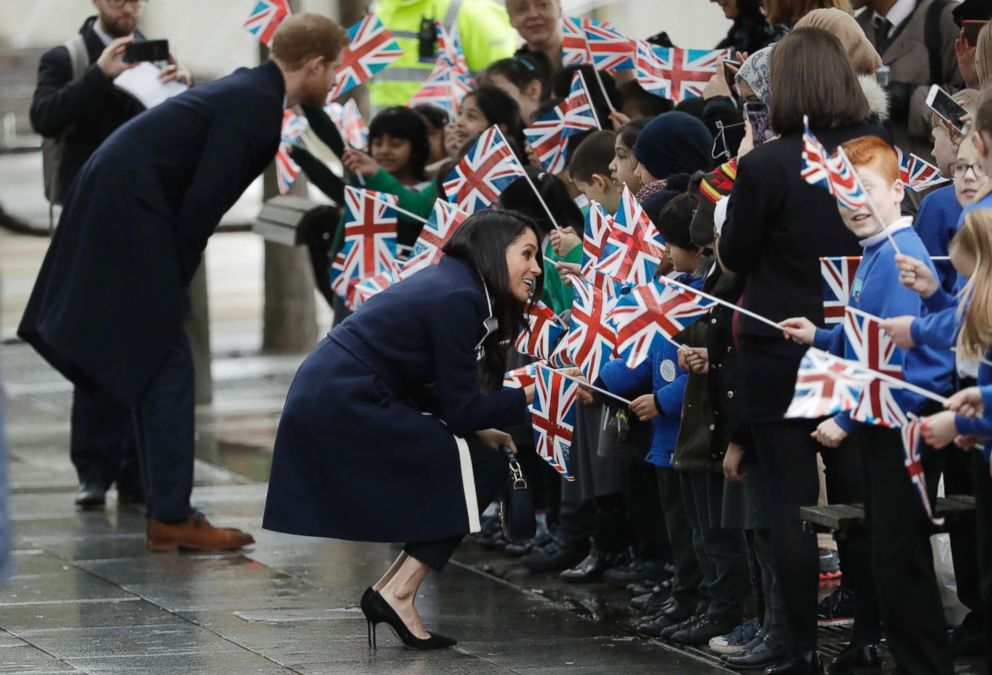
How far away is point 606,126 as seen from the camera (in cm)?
885

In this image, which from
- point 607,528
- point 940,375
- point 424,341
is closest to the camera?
point 940,375

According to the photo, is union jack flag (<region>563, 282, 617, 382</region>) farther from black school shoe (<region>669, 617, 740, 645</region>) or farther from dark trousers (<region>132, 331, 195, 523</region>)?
dark trousers (<region>132, 331, 195, 523</region>)

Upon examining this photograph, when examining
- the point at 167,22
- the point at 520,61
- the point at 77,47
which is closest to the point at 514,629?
the point at 520,61

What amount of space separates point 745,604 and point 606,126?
2.49 metres

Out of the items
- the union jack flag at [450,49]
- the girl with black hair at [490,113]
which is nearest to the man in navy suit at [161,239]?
the girl with black hair at [490,113]

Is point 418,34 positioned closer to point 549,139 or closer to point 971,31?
point 549,139

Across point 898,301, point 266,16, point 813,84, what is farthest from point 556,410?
point 266,16

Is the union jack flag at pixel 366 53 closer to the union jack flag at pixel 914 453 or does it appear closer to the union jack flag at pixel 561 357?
the union jack flag at pixel 561 357

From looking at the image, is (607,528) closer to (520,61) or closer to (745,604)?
(745,604)

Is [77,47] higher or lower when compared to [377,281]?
higher

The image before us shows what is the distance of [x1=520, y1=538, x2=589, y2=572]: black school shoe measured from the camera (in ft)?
26.3

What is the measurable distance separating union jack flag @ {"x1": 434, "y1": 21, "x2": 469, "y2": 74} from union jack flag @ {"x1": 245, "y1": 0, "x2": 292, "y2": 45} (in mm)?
1048

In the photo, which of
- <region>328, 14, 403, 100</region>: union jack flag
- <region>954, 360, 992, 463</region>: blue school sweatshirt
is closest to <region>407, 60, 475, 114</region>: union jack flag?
<region>328, 14, 403, 100</region>: union jack flag

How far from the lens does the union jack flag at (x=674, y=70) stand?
26.9ft
